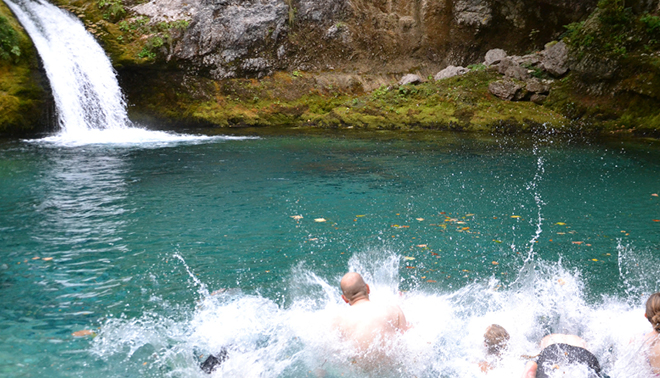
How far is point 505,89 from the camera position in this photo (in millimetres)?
21250

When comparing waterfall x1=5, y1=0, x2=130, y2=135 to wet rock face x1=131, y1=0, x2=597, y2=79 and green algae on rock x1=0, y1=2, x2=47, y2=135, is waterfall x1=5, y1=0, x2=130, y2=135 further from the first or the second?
wet rock face x1=131, y1=0, x2=597, y2=79

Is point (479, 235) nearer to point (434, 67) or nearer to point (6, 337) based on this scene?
point (6, 337)

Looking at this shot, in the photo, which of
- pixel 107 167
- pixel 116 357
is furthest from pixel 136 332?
pixel 107 167

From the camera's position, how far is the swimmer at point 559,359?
3.66 meters

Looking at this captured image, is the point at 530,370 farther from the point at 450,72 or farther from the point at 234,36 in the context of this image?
the point at 234,36

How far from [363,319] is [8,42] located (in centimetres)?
1957

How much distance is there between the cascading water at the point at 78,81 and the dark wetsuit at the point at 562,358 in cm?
1541

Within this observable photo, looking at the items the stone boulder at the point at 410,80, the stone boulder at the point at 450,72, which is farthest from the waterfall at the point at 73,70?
the stone boulder at the point at 450,72

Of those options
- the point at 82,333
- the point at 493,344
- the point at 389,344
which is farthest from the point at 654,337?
the point at 82,333

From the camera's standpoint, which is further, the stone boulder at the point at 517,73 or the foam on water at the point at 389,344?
the stone boulder at the point at 517,73

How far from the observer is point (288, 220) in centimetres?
810

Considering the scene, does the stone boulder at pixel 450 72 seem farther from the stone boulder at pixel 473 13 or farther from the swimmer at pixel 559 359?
the swimmer at pixel 559 359

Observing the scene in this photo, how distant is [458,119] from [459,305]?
1668cm

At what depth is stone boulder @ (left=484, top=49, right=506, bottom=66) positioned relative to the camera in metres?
23.6
